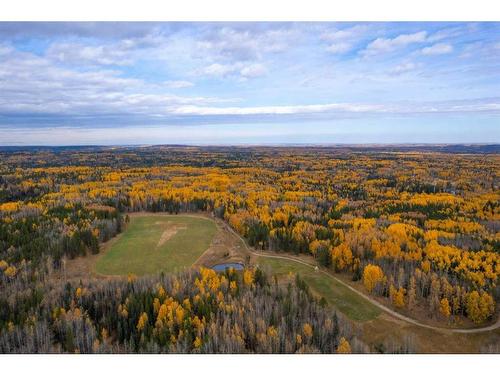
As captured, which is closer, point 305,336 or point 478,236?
point 305,336

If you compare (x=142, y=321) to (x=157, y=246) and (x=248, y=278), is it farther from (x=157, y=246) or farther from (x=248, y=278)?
(x=157, y=246)

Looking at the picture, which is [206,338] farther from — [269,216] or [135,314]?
[269,216]

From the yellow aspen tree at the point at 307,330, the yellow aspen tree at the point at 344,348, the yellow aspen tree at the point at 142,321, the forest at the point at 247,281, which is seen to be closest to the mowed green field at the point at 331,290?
the forest at the point at 247,281

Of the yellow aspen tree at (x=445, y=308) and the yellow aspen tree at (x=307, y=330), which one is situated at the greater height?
the yellow aspen tree at (x=307, y=330)

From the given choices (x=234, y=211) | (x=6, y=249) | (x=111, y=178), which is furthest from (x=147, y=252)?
(x=111, y=178)

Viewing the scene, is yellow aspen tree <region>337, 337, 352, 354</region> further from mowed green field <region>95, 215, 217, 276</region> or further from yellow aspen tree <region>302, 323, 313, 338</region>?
mowed green field <region>95, 215, 217, 276</region>

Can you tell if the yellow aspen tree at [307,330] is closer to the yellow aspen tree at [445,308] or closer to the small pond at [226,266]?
the yellow aspen tree at [445,308]
